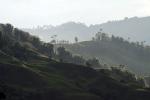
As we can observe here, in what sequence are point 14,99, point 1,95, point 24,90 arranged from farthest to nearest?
point 24,90
point 14,99
point 1,95

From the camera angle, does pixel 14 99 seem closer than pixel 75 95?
Yes

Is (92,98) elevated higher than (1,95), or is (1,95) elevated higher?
(1,95)

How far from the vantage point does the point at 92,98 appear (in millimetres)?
196250

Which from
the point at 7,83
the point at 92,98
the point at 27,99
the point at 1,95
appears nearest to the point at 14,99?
the point at 27,99

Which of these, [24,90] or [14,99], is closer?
[14,99]

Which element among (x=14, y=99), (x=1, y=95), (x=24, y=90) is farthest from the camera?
(x=24, y=90)

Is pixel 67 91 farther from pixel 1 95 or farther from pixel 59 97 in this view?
pixel 1 95

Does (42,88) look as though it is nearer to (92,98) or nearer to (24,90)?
(24,90)

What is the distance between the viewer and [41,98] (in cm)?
19125

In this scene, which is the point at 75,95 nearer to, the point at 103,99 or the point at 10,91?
the point at 103,99

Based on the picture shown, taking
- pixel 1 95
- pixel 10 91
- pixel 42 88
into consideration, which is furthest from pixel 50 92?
pixel 1 95

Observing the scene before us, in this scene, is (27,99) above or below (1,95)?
below

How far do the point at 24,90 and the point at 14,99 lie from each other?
12898 millimetres

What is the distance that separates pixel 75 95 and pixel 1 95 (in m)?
103
